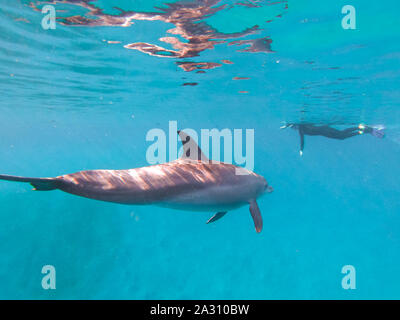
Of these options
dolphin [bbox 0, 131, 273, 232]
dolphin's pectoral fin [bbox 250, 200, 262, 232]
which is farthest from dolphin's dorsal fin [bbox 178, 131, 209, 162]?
dolphin's pectoral fin [bbox 250, 200, 262, 232]

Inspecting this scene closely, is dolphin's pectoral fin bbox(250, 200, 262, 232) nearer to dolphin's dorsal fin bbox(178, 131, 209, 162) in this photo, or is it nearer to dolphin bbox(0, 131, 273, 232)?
dolphin bbox(0, 131, 273, 232)

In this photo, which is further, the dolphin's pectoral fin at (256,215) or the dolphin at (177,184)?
the dolphin's pectoral fin at (256,215)

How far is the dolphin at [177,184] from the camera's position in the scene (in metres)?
4.02

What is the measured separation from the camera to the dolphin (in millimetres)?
4016

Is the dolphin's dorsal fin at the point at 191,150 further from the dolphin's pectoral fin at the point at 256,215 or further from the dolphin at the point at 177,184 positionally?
the dolphin's pectoral fin at the point at 256,215

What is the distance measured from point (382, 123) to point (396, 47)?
18.6 meters

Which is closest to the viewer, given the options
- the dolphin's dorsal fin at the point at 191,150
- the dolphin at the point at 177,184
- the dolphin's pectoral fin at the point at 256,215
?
the dolphin at the point at 177,184

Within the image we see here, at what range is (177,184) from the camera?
5.18 meters

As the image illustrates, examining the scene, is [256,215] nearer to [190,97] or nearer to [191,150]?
[191,150]

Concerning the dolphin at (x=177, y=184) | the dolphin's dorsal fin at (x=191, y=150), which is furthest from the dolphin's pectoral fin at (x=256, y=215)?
the dolphin's dorsal fin at (x=191, y=150)

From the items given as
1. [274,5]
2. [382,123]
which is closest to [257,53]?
[274,5]

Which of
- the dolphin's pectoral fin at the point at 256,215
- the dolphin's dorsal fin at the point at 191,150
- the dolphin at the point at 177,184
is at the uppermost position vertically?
the dolphin's dorsal fin at the point at 191,150

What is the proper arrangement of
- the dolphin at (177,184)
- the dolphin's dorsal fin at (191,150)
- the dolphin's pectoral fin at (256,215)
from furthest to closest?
the dolphin's dorsal fin at (191,150), the dolphin's pectoral fin at (256,215), the dolphin at (177,184)

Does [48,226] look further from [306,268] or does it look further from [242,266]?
[306,268]
